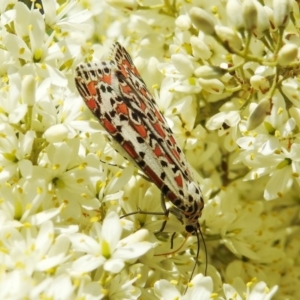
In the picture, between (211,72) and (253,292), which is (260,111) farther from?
(253,292)

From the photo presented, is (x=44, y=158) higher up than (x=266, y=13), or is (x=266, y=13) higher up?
(x=266, y=13)

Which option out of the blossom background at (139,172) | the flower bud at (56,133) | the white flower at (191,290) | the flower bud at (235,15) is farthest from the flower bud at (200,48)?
the white flower at (191,290)

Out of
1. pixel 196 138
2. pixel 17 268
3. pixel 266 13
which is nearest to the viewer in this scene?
pixel 17 268

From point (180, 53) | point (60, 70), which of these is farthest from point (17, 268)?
point (180, 53)

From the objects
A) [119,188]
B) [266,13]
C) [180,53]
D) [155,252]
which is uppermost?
[266,13]

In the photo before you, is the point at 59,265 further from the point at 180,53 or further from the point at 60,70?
the point at 180,53

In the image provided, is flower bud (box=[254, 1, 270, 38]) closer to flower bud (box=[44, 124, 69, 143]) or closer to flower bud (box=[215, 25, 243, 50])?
flower bud (box=[215, 25, 243, 50])

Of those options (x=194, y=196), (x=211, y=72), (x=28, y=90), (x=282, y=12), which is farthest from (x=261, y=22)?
(x=28, y=90)
